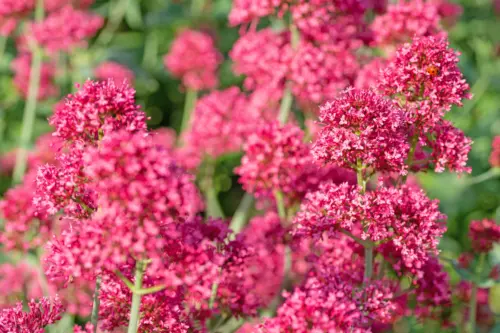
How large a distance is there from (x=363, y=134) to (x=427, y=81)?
1.17 feet

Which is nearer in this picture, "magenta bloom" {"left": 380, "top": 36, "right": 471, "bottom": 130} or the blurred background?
"magenta bloom" {"left": 380, "top": 36, "right": 471, "bottom": 130}

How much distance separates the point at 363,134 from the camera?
7.20 feet

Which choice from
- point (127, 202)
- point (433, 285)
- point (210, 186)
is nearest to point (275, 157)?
point (433, 285)

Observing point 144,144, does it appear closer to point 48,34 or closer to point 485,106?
point 48,34

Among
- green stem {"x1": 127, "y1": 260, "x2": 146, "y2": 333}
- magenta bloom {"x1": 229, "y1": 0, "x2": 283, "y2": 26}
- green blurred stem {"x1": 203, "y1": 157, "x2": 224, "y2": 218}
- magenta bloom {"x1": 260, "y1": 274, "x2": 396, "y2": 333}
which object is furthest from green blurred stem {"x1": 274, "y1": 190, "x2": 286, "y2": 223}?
green blurred stem {"x1": 203, "y1": 157, "x2": 224, "y2": 218}

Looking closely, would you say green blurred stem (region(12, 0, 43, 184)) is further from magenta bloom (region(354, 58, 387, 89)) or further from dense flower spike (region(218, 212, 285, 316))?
magenta bloom (region(354, 58, 387, 89))

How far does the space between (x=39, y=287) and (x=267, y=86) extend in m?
1.92

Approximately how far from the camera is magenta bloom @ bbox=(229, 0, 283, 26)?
3475mm

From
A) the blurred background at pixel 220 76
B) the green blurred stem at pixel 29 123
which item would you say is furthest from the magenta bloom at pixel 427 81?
the green blurred stem at pixel 29 123

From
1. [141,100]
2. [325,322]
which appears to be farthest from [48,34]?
[325,322]

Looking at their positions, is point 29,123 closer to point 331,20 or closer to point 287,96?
point 287,96

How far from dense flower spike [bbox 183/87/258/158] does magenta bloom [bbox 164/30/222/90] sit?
100 cm

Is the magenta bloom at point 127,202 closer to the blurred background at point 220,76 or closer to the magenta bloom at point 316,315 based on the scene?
the magenta bloom at point 316,315

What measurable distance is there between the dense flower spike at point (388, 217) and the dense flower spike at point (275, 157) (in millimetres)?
763
